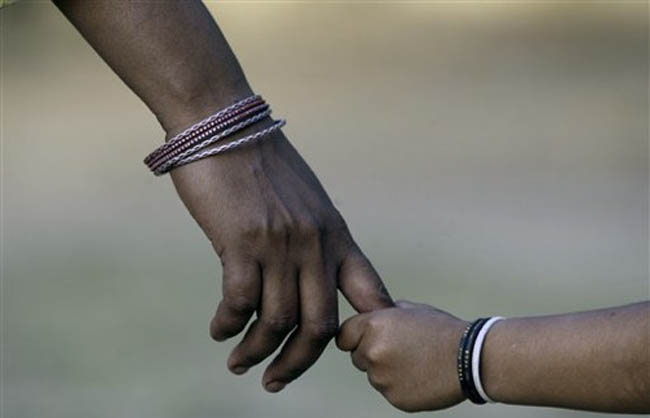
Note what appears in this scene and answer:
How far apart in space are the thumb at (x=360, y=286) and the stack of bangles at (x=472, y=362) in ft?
0.69

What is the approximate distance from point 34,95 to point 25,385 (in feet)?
2.72

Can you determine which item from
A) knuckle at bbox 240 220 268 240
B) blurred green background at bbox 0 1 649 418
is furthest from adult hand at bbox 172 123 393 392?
blurred green background at bbox 0 1 649 418

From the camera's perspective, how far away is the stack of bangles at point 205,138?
4.89 ft

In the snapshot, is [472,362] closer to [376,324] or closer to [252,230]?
[376,324]

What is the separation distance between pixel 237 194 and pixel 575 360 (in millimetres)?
444

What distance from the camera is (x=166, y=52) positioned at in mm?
1515

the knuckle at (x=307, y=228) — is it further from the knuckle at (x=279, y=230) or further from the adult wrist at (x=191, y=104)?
the adult wrist at (x=191, y=104)

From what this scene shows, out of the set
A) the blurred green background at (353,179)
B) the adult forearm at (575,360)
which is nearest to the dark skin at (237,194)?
the adult forearm at (575,360)

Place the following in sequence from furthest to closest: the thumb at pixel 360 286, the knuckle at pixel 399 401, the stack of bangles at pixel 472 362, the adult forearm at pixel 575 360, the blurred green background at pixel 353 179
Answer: the blurred green background at pixel 353 179, the thumb at pixel 360 286, the knuckle at pixel 399 401, the stack of bangles at pixel 472 362, the adult forearm at pixel 575 360

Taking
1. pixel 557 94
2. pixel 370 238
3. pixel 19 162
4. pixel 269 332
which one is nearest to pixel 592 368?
pixel 269 332

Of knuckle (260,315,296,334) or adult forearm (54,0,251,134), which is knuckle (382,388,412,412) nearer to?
knuckle (260,315,296,334)

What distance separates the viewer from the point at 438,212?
3135mm

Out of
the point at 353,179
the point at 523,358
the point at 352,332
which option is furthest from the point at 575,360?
the point at 353,179

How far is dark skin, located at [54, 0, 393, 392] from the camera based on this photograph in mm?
1500
